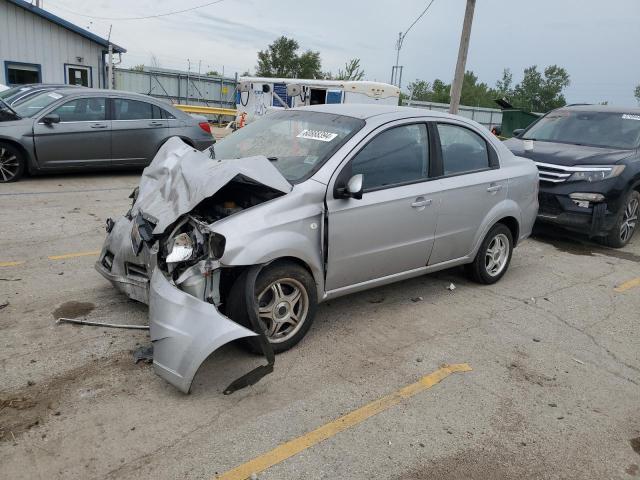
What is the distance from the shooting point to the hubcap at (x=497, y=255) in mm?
5703

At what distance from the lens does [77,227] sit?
6828 mm

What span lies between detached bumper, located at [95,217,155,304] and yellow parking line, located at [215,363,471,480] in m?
1.57

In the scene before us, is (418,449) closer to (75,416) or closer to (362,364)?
(362,364)

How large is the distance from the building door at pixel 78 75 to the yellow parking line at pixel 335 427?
786 inches

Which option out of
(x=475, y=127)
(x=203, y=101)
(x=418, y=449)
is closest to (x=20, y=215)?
(x=475, y=127)

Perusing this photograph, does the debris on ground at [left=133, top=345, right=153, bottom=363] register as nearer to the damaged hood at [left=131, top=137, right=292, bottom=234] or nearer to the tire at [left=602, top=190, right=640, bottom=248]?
the damaged hood at [left=131, top=137, right=292, bottom=234]

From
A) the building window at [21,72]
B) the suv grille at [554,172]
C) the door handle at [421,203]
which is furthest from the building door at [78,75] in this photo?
the door handle at [421,203]

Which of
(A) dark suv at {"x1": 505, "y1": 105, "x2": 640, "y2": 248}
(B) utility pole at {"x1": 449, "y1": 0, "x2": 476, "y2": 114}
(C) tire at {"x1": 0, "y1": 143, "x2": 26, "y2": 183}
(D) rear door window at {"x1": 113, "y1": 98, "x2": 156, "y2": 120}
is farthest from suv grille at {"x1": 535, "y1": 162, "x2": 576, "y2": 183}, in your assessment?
(C) tire at {"x1": 0, "y1": 143, "x2": 26, "y2": 183}

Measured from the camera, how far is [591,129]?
8.44 metres

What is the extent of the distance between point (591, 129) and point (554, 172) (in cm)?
153

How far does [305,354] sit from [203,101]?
29.2 m

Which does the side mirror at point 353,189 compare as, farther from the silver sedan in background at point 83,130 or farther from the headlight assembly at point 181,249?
the silver sedan in background at point 83,130

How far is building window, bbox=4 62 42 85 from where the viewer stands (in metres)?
19.1

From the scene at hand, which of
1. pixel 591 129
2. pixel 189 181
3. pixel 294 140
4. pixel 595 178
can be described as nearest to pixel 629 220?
pixel 595 178
